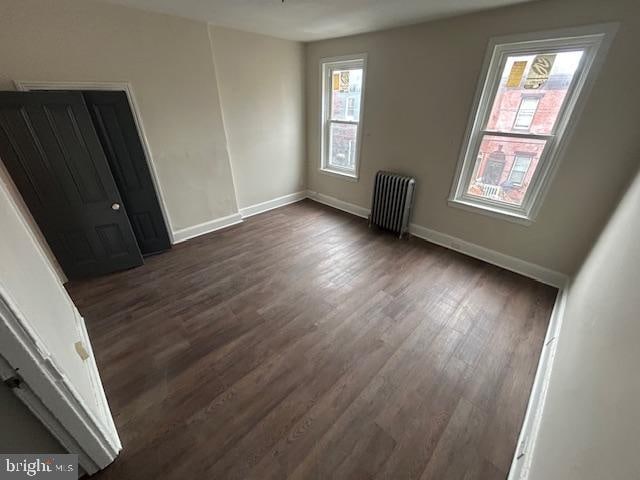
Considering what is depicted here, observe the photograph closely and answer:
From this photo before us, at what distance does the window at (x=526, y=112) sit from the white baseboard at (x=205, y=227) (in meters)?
3.73

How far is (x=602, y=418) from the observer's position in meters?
0.82

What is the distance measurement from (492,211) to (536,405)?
199 centimetres

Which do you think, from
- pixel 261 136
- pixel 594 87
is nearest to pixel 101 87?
pixel 261 136

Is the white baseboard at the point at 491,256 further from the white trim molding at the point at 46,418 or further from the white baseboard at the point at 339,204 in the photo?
the white trim molding at the point at 46,418

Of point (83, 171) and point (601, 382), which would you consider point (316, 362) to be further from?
point (83, 171)

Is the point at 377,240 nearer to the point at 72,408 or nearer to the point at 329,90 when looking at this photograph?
the point at 329,90

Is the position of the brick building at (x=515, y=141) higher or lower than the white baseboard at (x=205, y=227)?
higher

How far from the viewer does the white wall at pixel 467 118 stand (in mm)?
1987

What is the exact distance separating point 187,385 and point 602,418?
2093 mm

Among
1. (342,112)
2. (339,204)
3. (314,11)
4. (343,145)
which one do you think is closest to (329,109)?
(342,112)

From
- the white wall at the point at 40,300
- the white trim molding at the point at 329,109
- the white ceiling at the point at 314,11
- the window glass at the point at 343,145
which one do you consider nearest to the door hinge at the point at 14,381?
the white wall at the point at 40,300

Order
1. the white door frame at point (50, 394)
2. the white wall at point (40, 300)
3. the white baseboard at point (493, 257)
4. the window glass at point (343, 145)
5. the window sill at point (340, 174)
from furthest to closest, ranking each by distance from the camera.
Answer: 1. the window sill at point (340, 174)
2. the window glass at point (343, 145)
3. the white baseboard at point (493, 257)
4. the white wall at point (40, 300)
5. the white door frame at point (50, 394)

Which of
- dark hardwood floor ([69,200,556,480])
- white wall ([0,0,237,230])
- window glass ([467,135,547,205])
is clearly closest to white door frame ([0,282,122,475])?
dark hardwood floor ([69,200,556,480])

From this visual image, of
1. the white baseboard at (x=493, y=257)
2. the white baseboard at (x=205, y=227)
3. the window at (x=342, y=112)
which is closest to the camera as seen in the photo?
the white baseboard at (x=493, y=257)
